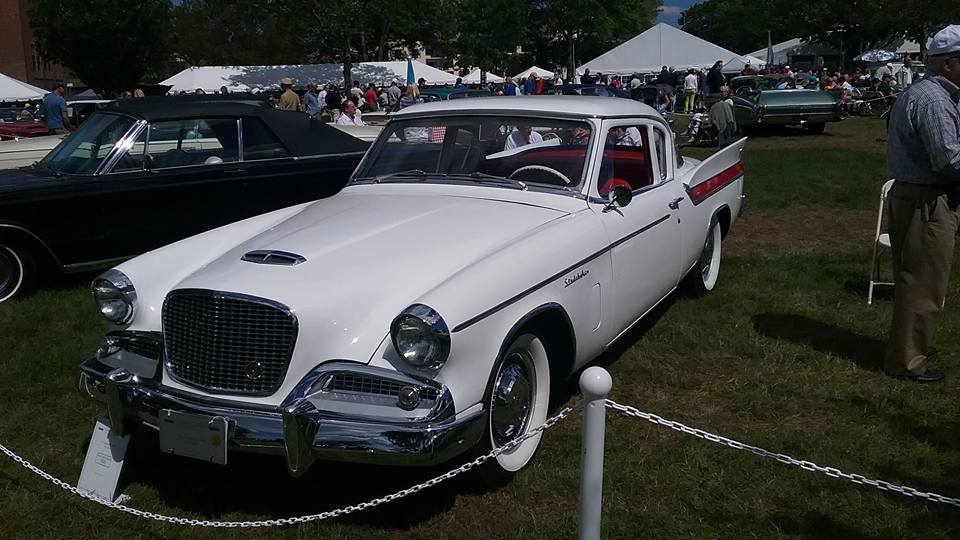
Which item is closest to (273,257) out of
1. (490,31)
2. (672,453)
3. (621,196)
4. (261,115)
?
(621,196)

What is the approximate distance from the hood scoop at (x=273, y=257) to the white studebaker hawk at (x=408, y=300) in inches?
0.4

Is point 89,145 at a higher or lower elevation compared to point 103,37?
lower

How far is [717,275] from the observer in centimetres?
691

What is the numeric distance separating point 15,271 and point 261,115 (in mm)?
2446

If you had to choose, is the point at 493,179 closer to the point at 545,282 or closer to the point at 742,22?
the point at 545,282

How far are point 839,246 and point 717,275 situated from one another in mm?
1996

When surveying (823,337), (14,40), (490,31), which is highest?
(490,31)

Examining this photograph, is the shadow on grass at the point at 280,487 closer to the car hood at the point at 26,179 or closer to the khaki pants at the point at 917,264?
the khaki pants at the point at 917,264

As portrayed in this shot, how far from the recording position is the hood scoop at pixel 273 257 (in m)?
3.53

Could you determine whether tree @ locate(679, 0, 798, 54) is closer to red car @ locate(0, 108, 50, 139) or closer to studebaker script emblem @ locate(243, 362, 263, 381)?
red car @ locate(0, 108, 50, 139)

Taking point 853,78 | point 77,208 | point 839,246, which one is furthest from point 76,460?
point 853,78

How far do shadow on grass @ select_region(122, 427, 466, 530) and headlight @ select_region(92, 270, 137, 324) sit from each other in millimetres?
669

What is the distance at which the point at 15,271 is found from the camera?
6699 millimetres

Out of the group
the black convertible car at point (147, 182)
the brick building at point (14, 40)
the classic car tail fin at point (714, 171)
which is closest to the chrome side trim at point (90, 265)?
the black convertible car at point (147, 182)
